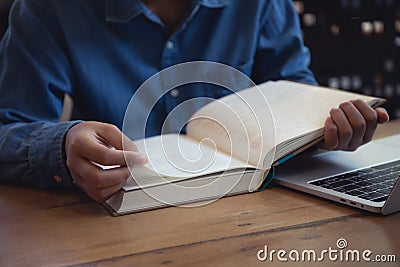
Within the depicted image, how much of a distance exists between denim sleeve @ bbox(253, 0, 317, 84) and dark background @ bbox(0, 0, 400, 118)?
13.5 inches

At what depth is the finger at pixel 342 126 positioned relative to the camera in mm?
732

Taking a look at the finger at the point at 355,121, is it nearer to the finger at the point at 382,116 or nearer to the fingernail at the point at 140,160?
the finger at the point at 382,116

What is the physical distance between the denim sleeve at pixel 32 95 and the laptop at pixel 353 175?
0.29 m

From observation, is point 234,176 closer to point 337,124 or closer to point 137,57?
point 337,124

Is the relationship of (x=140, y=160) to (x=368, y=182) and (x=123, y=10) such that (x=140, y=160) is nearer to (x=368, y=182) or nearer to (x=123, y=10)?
(x=368, y=182)

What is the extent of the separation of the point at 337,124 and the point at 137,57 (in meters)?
0.40

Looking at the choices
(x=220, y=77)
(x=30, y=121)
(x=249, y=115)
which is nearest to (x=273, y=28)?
(x=220, y=77)

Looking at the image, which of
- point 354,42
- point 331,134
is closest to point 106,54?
point 331,134

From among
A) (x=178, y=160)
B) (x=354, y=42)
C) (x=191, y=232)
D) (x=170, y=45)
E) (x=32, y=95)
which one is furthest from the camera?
(x=354, y=42)

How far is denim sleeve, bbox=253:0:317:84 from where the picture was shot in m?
1.08

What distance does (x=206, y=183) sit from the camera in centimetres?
67

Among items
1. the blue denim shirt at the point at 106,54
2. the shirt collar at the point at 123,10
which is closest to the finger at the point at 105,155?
the blue denim shirt at the point at 106,54

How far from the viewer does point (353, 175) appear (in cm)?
72

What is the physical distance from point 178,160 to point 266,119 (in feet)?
0.43
